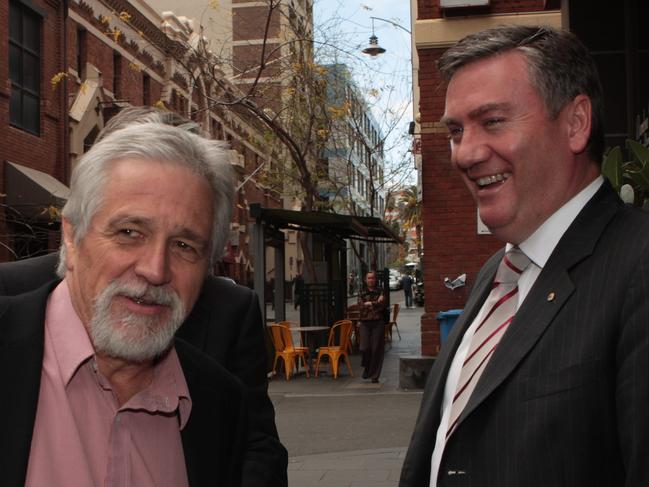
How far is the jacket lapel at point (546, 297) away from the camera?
2145 mm

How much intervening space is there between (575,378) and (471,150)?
70 centimetres

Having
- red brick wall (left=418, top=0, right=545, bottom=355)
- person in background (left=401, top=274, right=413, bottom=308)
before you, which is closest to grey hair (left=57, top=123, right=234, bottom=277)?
red brick wall (left=418, top=0, right=545, bottom=355)

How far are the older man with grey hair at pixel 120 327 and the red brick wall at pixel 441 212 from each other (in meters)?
11.1

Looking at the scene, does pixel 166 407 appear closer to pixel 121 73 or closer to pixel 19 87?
pixel 19 87

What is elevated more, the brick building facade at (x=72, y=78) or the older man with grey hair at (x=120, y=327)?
the brick building facade at (x=72, y=78)

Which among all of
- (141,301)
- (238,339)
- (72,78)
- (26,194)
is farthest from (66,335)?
(72,78)

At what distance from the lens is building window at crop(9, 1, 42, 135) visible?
19891 millimetres

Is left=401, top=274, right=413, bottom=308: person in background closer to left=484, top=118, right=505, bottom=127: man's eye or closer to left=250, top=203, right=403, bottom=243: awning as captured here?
left=250, top=203, right=403, bottom=243: awning

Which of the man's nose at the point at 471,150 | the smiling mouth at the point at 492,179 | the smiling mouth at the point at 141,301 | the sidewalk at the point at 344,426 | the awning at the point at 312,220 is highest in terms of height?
the awning at the point at 312,220

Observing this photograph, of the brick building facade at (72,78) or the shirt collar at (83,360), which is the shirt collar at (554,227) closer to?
the shirt collar at (83,360)

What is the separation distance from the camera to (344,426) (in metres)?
10.7

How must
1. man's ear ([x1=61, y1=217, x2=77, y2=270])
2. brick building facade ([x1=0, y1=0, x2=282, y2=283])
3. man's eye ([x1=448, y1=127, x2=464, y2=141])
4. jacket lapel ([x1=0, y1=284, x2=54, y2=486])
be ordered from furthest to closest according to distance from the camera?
brick building facade ([x1=0, y1=0, x2=282, y2=283]) → man's eye ([x1=448, y1=127, x2=464, y2=141]) → man's ear ([x1=61, y1=217, x2=77, y2=270]) → jacket lapel ([x1=0, y1=284, x2=54, y2=486])

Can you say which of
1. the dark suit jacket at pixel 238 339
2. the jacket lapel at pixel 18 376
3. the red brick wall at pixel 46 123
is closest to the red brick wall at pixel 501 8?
the dark suit jacket at pixel 238 339

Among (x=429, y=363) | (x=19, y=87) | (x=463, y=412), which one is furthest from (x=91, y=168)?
(x=19, y=87)
